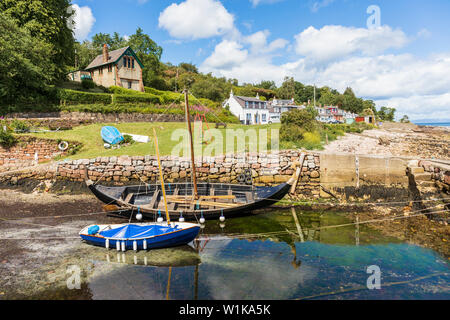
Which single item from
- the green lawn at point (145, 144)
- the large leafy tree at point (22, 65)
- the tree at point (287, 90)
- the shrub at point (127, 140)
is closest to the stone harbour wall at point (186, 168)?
the green lawn at point (145, 144)

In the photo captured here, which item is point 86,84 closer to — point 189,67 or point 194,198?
point 194,198

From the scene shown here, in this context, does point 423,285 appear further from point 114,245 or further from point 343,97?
point 343,97

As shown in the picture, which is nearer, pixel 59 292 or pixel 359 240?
pixel 59 292

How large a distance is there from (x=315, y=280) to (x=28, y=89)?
35.2 meters

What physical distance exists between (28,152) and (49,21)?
67.0 feet

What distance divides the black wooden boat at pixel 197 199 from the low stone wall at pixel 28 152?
1143 centimetres

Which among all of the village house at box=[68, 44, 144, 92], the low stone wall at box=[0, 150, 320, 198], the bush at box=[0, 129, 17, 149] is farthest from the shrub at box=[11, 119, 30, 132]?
the village house at box=[68, 44, 144, 92]

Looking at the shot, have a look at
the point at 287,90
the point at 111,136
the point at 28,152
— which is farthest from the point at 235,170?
the point at 287,90

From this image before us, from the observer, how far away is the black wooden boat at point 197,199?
43.7 ft

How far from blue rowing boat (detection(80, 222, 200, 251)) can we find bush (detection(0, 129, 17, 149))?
58.7 feet

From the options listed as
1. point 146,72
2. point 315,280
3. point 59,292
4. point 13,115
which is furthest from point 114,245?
point 146,72

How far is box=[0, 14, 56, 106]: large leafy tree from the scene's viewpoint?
2631cm

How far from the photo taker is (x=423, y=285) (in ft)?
27.9

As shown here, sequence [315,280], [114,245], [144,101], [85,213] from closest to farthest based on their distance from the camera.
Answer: [315,280] → [114,245] → [85,213] → [144,101]
